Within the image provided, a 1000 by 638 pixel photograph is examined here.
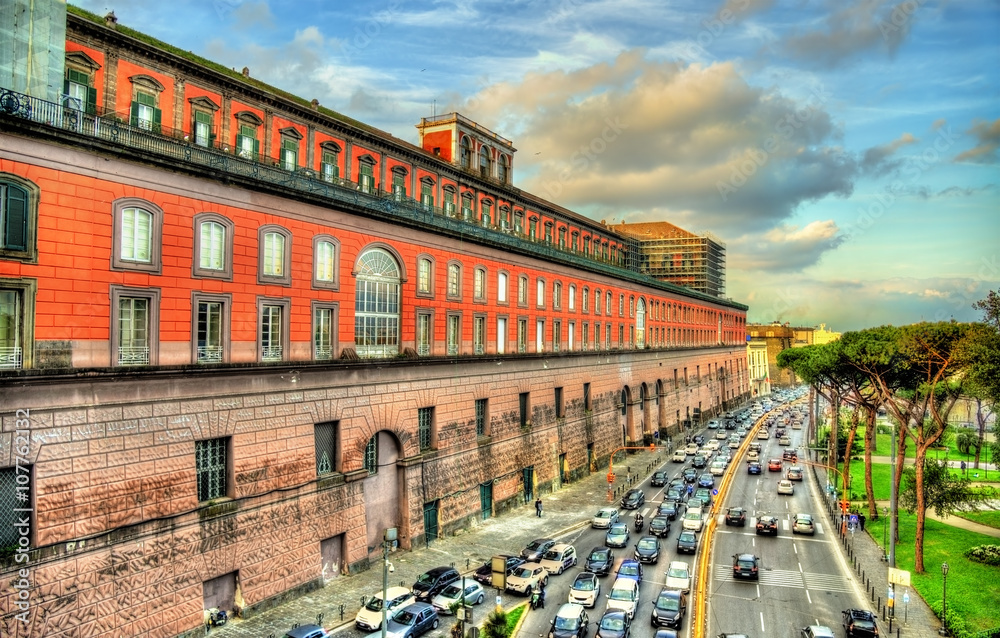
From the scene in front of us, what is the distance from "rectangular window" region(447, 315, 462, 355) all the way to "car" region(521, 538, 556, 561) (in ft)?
44.1

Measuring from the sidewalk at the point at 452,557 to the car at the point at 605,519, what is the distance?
1462 millimetres

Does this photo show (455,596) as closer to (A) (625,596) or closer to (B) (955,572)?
(A) (625,596)

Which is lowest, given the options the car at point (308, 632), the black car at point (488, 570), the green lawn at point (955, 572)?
the green lawn at point (955, 572)

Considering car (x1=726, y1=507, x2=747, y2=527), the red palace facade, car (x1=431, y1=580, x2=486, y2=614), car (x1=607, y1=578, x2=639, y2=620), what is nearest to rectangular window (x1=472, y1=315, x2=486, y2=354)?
the red palace facade

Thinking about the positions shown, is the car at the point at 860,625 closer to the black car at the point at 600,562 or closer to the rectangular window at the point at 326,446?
the black car at the point at 600,562

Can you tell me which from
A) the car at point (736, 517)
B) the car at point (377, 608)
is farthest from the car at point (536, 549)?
the car at point (736, 517)

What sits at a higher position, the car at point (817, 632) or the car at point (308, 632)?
the car at point (308, 632)

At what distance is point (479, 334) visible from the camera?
1881 inches

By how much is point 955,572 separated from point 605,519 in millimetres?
19942

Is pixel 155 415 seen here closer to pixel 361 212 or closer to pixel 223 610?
pixel 223 610

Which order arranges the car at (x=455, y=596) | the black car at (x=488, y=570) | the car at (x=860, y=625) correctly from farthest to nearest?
the black car at (x=488, y=570), the car at (x=455, y=596), the car at (x=860, y=625)

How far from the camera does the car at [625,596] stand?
28922mm

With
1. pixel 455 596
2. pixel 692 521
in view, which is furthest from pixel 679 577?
pixel 455 596

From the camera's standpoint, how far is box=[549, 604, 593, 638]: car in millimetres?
26188
